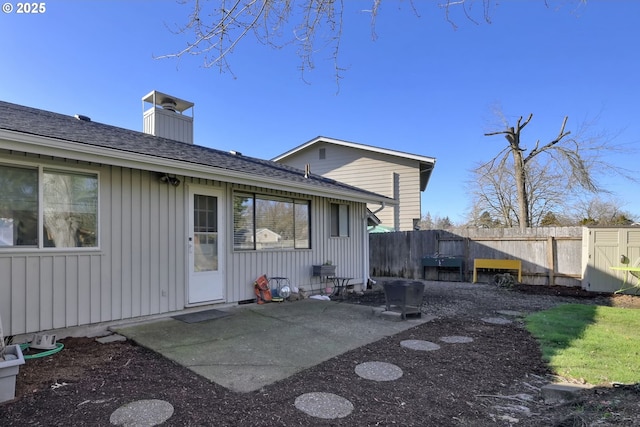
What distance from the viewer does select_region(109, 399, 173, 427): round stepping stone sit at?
7.95 ft

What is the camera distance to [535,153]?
1520 cm

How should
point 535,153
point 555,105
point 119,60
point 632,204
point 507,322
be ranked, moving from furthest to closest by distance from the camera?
point 632,204 < point 535,153 < point 555,105 < point 119,60 < point 507,322

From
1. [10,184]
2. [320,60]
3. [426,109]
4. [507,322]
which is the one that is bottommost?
[507,322]

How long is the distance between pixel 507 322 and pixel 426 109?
1009 centimetres

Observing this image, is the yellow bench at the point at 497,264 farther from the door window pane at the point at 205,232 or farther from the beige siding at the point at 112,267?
the beige siding at the point at 112,267

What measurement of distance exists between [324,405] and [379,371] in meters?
0.95

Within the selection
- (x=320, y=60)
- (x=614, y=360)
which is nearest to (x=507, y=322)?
(x=614, y=360)

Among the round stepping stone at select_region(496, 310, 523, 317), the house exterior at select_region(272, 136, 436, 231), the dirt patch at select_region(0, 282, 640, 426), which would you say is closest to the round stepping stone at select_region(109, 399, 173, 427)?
the dirt patch at select_region(0, 282, 640, 426)

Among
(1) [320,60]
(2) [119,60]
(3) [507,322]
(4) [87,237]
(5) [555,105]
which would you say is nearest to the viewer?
(1) [320,60]

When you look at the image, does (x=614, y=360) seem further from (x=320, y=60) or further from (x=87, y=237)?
(x=87, y=237)

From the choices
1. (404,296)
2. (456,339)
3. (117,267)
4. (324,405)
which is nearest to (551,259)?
(404,296)

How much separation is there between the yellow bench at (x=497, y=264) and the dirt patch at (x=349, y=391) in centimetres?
646

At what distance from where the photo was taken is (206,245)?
6.01 meters

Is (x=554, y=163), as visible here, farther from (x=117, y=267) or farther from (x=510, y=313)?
(x=117, y=267)
